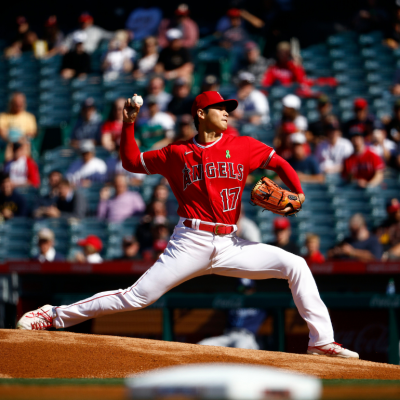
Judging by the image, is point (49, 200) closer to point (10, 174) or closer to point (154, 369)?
point (10, 174)

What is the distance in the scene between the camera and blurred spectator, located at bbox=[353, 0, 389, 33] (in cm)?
1113

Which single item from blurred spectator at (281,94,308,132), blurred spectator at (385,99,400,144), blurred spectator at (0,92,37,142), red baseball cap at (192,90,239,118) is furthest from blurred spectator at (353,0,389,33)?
red baseball cap at (192,90,239,118)

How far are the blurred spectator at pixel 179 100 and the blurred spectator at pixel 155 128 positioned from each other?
0.19m

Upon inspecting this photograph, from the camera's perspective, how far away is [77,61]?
38.1 ft

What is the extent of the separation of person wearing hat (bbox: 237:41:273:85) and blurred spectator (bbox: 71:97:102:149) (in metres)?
2.48

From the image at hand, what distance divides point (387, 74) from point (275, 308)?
5.95 m

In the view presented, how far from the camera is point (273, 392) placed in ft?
5.31

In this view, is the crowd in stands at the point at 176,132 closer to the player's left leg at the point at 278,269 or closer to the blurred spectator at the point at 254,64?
the blurred spectator at the point at 254,64

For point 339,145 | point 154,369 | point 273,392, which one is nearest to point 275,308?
point 154,369

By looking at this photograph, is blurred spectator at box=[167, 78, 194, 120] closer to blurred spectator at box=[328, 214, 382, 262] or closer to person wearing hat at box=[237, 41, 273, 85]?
person wearing hat at box=[237, 41, 273, 85]

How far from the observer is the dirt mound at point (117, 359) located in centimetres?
374

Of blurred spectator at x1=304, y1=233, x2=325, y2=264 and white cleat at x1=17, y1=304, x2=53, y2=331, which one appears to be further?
blurred spectator at x1=304, y1=233, x2=325, y2=264

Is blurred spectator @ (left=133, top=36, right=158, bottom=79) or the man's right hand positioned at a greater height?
blurred spectator @ (left=133, top=36, right=158, bottom=79)

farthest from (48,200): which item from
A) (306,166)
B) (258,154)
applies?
(258,154)
